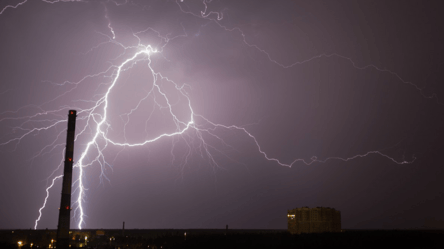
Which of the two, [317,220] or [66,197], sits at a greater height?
[66,197]

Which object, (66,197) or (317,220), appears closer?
(66,197)

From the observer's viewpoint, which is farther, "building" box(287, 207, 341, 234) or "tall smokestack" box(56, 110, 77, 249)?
"building" box(287, 207, 341, 234)

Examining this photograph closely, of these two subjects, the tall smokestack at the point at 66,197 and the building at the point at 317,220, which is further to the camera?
the building at the point at 317,220

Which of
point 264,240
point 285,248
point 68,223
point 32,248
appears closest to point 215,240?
point 264,240

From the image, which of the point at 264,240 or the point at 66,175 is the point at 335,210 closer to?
the point at 264,240
